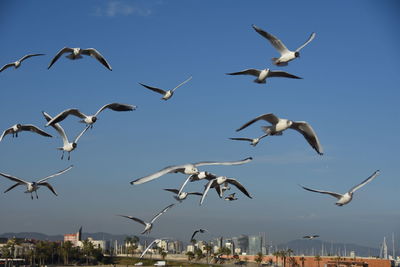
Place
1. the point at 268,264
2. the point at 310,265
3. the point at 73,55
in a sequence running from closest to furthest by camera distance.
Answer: the point at 73,55, the point at 310,265, the point at 268,264

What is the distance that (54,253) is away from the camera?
147125 millimetres

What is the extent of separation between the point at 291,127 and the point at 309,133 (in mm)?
888

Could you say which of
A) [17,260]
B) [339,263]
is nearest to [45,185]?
[339,263]

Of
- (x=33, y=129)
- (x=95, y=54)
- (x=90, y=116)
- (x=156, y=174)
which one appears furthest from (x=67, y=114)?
(x=156, y=174)

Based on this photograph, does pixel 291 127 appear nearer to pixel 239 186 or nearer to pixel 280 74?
pixel 280 74

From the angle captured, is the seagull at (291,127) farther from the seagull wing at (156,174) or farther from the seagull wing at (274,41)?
the seagull wing at (156,174)

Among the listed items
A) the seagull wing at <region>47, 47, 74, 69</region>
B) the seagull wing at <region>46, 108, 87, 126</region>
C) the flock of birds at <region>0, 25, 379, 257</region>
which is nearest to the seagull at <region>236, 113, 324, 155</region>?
the flock of birds at <region>0, 25, 379, 257</region>

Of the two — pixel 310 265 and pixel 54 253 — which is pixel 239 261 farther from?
pixel 54 253

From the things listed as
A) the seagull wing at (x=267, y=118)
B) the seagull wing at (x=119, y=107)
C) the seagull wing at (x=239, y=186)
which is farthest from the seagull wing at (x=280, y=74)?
the seagull wing at (x=119, y=107)

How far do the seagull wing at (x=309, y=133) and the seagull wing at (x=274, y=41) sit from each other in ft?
14.4

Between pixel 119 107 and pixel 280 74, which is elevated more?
pixel 280 74

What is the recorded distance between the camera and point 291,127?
87.8 feet

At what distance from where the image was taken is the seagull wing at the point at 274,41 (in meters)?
28.5

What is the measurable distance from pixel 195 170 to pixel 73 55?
9.66 metres
